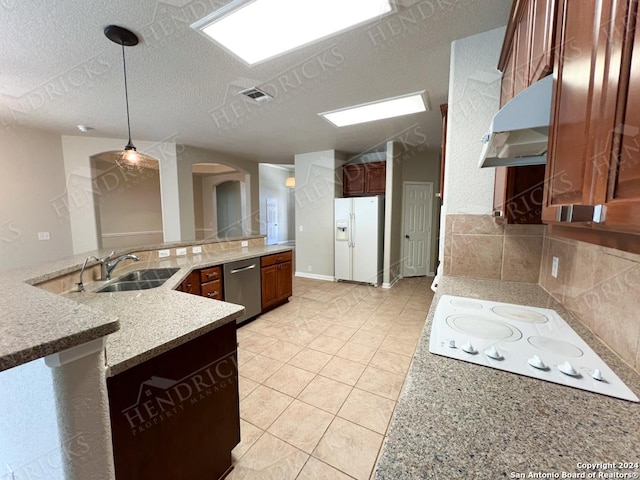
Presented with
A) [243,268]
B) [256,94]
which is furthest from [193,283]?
[256,94]

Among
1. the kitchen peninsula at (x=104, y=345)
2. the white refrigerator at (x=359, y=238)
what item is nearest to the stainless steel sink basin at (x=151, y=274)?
the kitchen peninsula at (x=104, y=345)

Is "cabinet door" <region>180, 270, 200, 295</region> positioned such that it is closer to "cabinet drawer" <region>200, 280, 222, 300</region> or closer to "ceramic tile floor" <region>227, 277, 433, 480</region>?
"cabinet drawer" <region>200, 280, 222, 300</region>

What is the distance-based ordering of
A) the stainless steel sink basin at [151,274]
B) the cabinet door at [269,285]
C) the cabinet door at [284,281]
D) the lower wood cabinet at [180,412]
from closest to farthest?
the lower wood cabinet at [180,412]
the stainless steel sink basin at [151,274]
the cabinet door at [269,285]
the cabinet door at [284,281]

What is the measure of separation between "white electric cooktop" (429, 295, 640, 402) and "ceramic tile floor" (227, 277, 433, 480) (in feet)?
3.23

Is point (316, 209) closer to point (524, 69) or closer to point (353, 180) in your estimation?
point (353, 180)

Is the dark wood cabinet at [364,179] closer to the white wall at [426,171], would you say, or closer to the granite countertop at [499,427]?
the white wall at [426,171]

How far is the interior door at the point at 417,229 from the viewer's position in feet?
17.1

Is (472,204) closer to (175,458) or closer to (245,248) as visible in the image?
(175,458)

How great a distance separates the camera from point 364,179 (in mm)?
4992

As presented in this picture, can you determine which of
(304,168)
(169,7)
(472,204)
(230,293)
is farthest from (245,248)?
(472,204)

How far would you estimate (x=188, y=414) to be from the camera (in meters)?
1.12

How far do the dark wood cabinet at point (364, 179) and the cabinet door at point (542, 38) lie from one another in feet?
12.6

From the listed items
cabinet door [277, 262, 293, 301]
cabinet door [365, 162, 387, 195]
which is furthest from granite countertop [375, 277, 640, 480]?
cabinet door [365, 162, 387, 195]

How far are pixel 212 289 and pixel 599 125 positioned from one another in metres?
2.82
